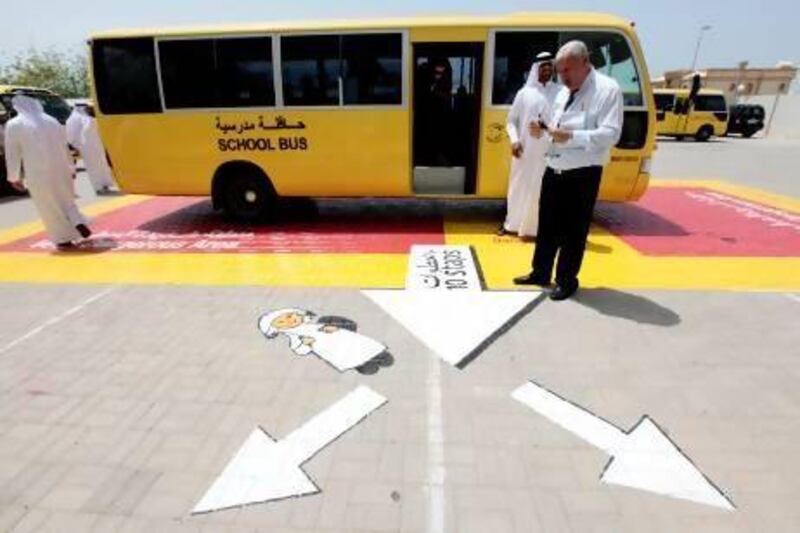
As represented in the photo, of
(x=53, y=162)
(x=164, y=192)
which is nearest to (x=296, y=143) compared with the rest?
(x=164, y=192)

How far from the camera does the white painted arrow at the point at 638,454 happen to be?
8.36 ft

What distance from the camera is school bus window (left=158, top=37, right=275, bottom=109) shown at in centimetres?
698

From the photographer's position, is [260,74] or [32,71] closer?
[260,74]

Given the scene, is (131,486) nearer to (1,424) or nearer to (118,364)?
(1,424)

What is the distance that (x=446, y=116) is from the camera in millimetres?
7879

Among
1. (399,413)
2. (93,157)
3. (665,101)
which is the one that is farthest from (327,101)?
(665,101)

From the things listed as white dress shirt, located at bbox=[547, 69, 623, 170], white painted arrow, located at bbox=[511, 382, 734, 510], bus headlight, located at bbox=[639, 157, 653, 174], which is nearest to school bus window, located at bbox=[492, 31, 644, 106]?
bus headlight, located at bbox=[639, 157, 653, 174]

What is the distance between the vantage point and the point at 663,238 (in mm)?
6828

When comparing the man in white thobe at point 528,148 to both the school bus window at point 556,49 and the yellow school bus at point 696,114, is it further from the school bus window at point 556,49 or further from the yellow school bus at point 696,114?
the yellow school bus at point 696,114

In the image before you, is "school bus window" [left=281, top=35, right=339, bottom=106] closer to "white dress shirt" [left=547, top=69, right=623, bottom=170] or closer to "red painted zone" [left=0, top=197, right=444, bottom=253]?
"red painted zone" [left=0, top=197, right=444, bottom=253]

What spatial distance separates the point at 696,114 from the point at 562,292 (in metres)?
24.7

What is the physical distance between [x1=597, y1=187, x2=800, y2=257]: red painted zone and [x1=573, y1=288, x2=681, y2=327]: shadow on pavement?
1.61 m

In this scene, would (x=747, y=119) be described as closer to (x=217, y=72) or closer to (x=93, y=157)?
(x=217, y=72)

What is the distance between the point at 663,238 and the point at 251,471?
599 cm
